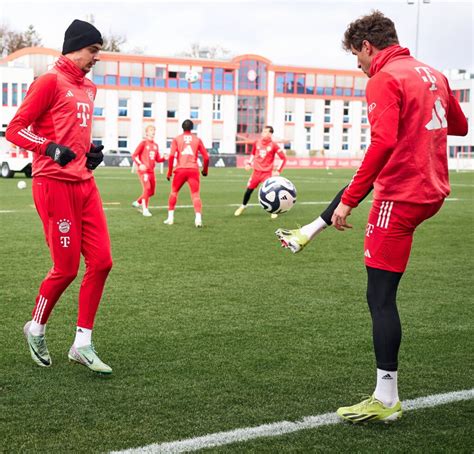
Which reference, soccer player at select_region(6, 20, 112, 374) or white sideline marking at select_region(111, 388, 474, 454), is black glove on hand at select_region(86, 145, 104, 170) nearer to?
soccer player at select_region(6, 20, 112, 374)

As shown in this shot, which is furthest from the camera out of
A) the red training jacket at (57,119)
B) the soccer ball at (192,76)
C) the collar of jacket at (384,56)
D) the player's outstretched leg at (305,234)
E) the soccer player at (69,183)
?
the soccer ball at (192,76)

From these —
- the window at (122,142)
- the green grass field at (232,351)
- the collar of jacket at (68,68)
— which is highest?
the collar of jacket at (68,68)

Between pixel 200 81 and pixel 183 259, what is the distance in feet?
222

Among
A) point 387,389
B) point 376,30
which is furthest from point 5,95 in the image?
point 387,389

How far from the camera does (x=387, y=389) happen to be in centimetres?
427

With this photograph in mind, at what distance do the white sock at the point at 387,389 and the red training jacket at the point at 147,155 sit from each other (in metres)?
13.0

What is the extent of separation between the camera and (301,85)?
8206 centimetres

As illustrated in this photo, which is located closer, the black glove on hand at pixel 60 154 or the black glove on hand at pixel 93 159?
the black glove on hand at pixel 60 154

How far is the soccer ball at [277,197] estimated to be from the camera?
7020 millimetres

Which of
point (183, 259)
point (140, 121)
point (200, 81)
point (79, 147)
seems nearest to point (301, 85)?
point (200, 81)

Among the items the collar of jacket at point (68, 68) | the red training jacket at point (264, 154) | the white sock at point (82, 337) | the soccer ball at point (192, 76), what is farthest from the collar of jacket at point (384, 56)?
the soccer ball at point (192, 76)

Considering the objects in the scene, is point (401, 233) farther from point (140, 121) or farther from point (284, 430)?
point (140, 121)

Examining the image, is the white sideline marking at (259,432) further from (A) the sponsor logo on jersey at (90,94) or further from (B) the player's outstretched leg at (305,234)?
(A) the sponsor logo on jersey at (90,94)

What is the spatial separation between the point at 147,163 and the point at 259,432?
527 inches
